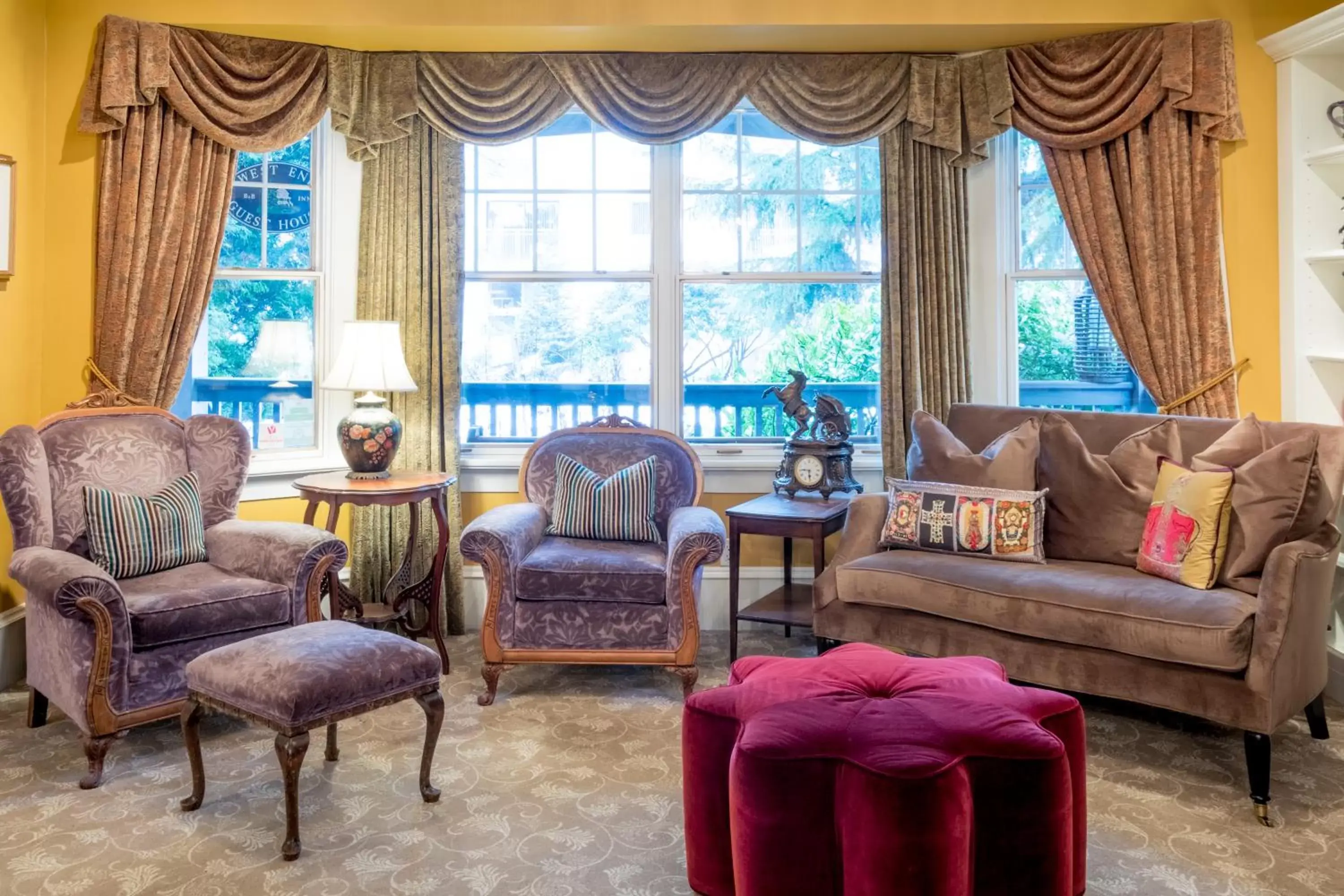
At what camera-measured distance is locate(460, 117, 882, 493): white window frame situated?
15.2 ft

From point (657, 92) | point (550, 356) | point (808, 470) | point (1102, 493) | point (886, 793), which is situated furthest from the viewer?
point (550, 356)

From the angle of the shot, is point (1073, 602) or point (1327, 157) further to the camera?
point (1327, 157)

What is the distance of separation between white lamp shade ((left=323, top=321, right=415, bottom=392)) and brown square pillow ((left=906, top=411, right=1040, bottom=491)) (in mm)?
1994

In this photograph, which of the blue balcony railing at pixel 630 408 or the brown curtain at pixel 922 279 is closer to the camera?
the brown curtain at pixel 922 279

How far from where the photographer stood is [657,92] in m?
4.38

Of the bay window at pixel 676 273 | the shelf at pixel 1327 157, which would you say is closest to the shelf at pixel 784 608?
the bay window at pixel 676 273

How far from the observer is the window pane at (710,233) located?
4688 mm

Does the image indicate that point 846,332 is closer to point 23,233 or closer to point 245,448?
point 245,448

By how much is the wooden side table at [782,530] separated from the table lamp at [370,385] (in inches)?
54.0

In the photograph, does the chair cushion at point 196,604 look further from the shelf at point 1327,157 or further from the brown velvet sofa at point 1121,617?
the shelf at point 1327,157

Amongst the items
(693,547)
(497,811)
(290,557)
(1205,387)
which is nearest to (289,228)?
(290,557)

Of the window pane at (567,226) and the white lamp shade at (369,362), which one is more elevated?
the window pane at (567,226)

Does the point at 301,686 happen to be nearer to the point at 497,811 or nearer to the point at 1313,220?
the point at 497,811

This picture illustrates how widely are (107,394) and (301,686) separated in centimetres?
207
